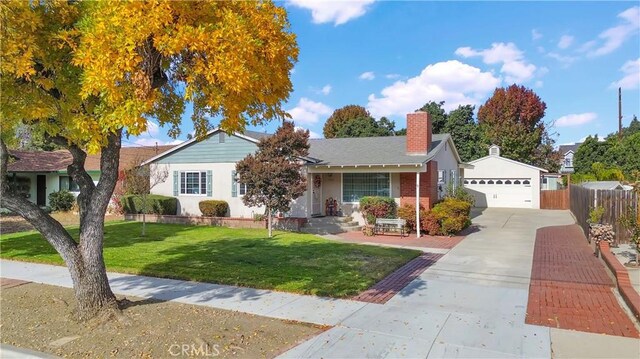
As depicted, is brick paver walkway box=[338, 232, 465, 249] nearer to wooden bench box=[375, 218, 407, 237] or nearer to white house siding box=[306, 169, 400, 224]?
wooden bench box=[375, 218, 407, 237]

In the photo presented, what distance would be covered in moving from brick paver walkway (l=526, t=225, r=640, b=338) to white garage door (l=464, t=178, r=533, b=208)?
17464 millimetres

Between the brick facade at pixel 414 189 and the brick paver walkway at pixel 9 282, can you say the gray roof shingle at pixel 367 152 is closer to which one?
the brick facade at pixel 414 189

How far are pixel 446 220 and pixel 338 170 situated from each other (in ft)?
17.6

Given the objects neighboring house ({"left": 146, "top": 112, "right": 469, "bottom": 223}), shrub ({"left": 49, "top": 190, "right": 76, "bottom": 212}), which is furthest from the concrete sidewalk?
shrub ({"left": 49, "top": 190, "right": 76, "bottom": 212})

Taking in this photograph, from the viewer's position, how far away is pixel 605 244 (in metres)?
11.4

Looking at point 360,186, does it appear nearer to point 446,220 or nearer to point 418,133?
point 418,133

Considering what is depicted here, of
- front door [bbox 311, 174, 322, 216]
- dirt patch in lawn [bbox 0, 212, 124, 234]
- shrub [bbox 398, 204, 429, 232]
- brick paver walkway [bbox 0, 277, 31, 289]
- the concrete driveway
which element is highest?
front door [bbox 311, 174, 322, 216]

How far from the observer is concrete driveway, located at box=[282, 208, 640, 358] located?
5215mm

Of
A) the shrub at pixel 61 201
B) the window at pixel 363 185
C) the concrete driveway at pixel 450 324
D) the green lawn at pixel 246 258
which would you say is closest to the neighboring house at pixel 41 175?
the shrub at pixel 61 201

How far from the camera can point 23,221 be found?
70.6 feet

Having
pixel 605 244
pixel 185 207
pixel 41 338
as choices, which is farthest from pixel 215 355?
pixel 185 207

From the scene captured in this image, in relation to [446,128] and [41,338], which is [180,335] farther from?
[446,128]

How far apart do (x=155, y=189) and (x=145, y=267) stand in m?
14.1

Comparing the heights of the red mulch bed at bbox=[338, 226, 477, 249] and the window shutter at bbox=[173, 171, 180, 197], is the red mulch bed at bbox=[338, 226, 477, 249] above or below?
below
